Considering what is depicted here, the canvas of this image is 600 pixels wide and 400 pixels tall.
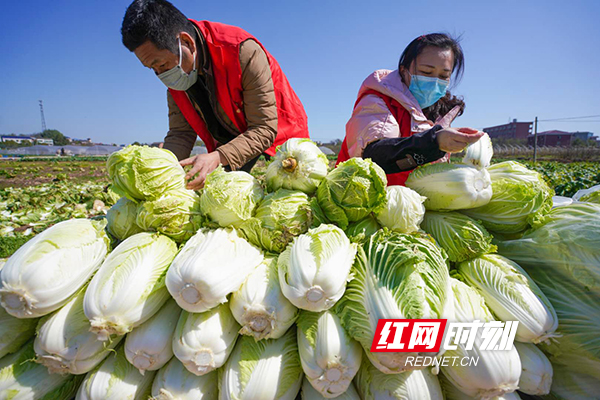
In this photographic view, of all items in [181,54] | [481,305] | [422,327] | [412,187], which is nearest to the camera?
[422,327]

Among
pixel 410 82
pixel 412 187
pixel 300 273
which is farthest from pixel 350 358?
pixel 410 82

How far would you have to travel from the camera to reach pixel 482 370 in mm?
1628

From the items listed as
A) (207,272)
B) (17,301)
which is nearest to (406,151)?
(207,272)

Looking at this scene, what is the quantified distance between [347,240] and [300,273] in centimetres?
46

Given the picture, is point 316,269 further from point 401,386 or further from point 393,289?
point 401,386

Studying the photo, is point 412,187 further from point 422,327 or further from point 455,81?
point 455,81

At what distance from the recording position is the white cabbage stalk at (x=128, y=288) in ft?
5.38

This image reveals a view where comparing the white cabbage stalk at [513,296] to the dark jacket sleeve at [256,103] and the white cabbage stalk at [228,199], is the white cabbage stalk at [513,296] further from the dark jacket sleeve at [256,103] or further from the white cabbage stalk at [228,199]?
the dark jacket sleeve at [256,103]

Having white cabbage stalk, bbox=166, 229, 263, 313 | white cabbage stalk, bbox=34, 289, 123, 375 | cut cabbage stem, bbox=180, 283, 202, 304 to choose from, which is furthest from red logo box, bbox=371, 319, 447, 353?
white cabbage stalk, bbox=34, 289, 123, 375

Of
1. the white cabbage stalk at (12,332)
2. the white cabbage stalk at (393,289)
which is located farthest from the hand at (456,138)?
the white cabbage stalk at (12,332)

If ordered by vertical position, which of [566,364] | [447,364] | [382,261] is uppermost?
[382,261]

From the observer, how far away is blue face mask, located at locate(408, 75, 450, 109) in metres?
3.08

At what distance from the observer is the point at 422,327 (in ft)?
5.21

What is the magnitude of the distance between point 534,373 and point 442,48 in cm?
293
